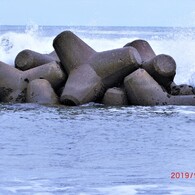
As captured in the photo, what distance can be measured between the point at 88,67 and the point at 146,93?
100cm

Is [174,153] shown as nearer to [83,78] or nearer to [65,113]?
[65,113]

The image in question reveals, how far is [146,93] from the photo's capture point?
10.5 metres

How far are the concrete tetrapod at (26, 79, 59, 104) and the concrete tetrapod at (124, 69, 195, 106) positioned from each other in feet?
3.37

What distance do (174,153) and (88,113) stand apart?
2.98 m

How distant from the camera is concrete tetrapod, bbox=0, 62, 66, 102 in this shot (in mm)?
11102

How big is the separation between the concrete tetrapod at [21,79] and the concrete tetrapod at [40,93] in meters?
0.25

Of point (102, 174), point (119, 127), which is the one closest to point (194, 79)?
point (119, 127)

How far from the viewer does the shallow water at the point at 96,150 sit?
5496 mm

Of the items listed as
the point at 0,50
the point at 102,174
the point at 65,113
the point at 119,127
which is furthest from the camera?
the point at 0,50

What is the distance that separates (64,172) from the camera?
5926 millimetres

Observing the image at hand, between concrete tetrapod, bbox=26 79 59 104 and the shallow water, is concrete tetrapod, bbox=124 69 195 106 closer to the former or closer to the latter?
the shallow water

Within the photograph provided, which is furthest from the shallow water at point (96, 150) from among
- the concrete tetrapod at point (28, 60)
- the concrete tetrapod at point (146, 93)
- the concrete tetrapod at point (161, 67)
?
the concrete tetrapod at point (28, 60)
